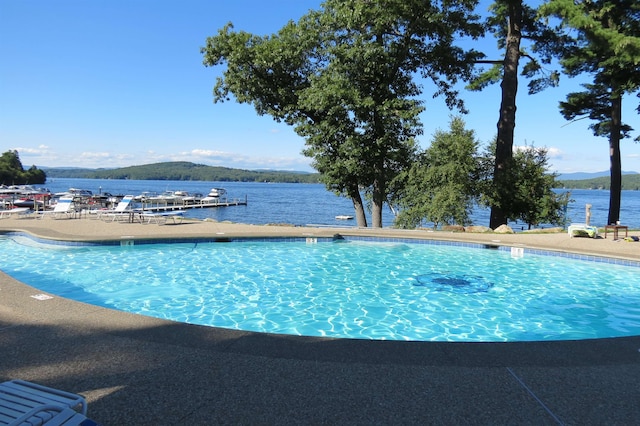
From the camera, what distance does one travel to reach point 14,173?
8150cm

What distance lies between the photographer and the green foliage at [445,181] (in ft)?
51.0

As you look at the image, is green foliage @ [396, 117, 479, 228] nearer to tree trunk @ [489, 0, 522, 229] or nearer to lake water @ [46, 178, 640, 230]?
tree trunk @ [489, 0, 522, 229]

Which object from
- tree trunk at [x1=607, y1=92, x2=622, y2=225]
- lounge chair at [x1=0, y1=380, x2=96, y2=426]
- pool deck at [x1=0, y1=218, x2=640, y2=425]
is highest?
tree trunk at [x1=607, y1=92, x2=622, y2=225]

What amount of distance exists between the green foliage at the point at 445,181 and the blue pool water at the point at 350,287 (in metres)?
4.28

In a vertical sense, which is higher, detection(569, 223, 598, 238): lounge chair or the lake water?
detection(569, 223, 598, 238): lounge chair

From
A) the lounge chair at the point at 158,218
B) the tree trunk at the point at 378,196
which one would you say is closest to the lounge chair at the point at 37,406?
the lounge chair at the point at 158,218

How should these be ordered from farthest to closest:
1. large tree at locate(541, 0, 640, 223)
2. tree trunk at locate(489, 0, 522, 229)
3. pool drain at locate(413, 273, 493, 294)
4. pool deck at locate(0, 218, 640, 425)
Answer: tree trunk at locate(489, 0, 522, 229), large tree at locate(541, 0, 640, 223), pool drain at locate(413, 273, 493, 294), pool deck at locate(0, 218, 640, 425)

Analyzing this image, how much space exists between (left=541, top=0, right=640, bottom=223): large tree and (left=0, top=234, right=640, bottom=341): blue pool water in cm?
827

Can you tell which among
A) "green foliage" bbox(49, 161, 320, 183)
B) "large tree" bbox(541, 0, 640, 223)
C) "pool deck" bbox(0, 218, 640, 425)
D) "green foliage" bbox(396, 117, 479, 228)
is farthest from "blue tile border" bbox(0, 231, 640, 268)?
"green foliage" bbox(49, 161, 320, 183)

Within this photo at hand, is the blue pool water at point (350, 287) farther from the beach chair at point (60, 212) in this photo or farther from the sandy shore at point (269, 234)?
the beach chair at point (60, 212)

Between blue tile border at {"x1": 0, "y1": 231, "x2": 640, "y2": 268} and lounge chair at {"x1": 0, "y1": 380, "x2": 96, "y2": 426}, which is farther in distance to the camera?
blue tile border at {"x1": 0, "y1": 231, "x2": 640, "y2": 268}

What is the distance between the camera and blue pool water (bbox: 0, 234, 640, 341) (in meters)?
5.90

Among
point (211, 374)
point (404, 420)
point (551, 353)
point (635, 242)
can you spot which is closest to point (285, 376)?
point (211, 374)

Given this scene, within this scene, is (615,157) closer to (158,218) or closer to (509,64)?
(509,64)
